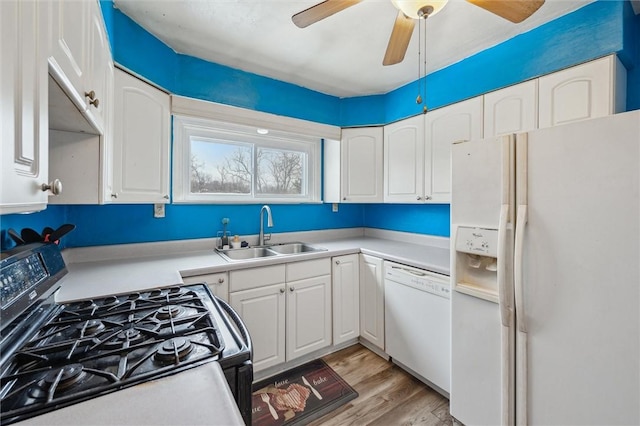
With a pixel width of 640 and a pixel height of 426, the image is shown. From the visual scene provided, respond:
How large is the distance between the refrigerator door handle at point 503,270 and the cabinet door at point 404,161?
103 cm

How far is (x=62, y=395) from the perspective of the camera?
562mm

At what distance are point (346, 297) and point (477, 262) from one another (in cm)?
112

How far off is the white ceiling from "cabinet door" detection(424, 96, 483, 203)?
44 cm

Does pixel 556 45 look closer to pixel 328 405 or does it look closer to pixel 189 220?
pixel 328 405

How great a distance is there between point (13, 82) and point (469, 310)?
70.2 inches

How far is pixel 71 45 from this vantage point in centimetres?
76

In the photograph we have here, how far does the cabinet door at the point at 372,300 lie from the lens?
2111mm

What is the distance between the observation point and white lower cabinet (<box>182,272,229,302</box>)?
1616 millimetres

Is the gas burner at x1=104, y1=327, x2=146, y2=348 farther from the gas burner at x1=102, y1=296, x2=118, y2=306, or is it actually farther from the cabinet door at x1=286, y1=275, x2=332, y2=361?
the cabinet door at x1=286, y1=275, x2=332, y2=361

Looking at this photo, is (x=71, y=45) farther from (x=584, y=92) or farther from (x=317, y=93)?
(x=584, y=92)

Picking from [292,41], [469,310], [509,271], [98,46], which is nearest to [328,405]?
[469,310]

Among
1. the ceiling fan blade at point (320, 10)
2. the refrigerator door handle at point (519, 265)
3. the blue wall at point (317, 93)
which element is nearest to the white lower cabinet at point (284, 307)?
the blue wall at point (317, 93)

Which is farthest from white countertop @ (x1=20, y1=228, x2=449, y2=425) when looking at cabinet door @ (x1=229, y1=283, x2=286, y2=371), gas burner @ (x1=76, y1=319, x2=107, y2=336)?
gas burner @ (x1=76, y1=319, x2=107, y2=336)

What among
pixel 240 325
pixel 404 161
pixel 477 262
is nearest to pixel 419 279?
pixel 477 262
